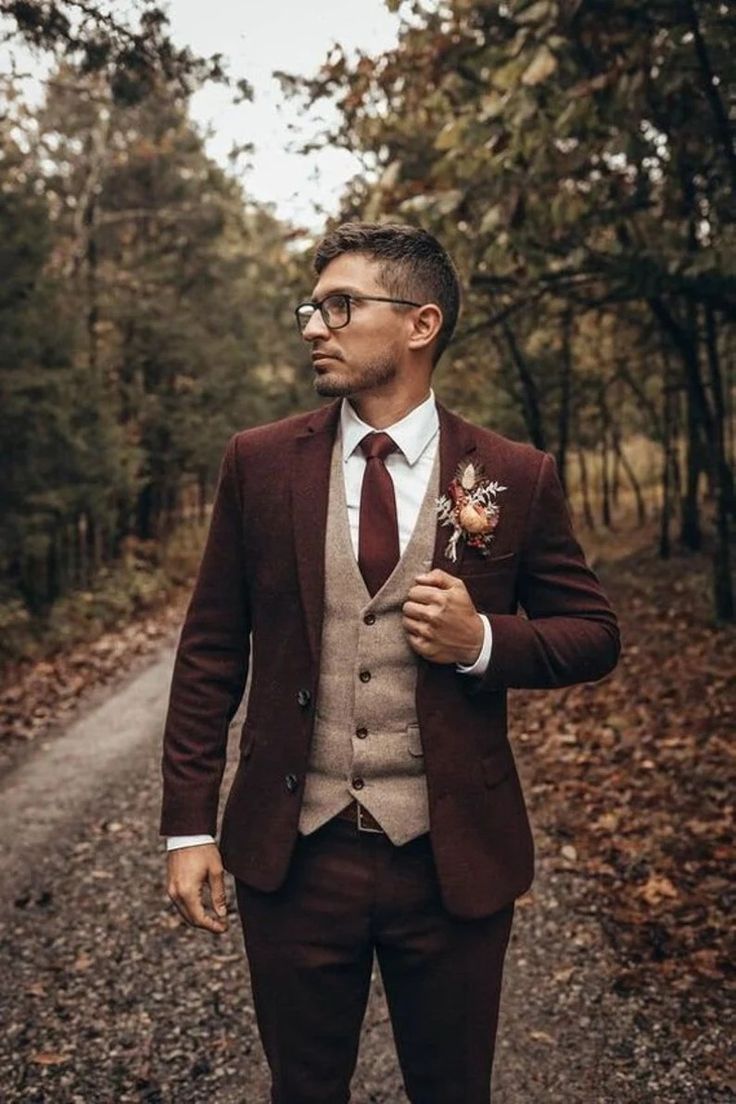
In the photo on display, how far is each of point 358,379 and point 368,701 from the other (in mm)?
797

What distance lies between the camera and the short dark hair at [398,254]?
2344 millimetres

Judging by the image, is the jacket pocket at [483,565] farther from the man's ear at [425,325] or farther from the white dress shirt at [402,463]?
the man's ear at [425,325]

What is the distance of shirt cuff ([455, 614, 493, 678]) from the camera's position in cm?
224

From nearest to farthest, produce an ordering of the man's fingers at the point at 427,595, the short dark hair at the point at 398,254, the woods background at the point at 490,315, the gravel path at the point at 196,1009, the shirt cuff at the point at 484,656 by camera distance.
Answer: the man's fingers at the point at 427,595 → the shirt cuff at the point at 484,656 → the short dark hair at the point at 398,254 → the gravel path at the point at 196,1009 → the woods background at the point at 490,315

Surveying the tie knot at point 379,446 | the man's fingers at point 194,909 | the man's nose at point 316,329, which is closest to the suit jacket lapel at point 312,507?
the tie knot at point 379,446

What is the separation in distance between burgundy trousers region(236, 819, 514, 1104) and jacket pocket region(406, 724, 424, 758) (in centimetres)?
23

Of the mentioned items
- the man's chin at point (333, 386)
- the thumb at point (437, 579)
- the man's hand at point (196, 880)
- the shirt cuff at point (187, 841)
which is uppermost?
the man's chin at point (333, 386)

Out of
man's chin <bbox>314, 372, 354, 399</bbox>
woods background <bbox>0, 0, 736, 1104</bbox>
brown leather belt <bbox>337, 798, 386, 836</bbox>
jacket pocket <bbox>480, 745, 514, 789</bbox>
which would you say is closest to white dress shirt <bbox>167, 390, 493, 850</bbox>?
man's chin <bbox>314, 372, 354, 399</bbox>

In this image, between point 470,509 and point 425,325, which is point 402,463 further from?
point 425,325

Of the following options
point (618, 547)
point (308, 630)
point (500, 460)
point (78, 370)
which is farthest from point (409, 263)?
point (618, 547)

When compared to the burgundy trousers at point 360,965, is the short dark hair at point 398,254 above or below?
above

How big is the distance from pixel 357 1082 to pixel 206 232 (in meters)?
21.7

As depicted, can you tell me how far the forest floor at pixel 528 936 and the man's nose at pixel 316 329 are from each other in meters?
3.06

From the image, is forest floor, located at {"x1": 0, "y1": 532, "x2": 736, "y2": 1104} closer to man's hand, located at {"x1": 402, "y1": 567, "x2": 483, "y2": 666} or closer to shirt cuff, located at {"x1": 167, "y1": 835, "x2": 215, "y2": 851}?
shirt cuff, located at {"x1": 167, "y1": 835, "x2": 215, "y2": 851}
